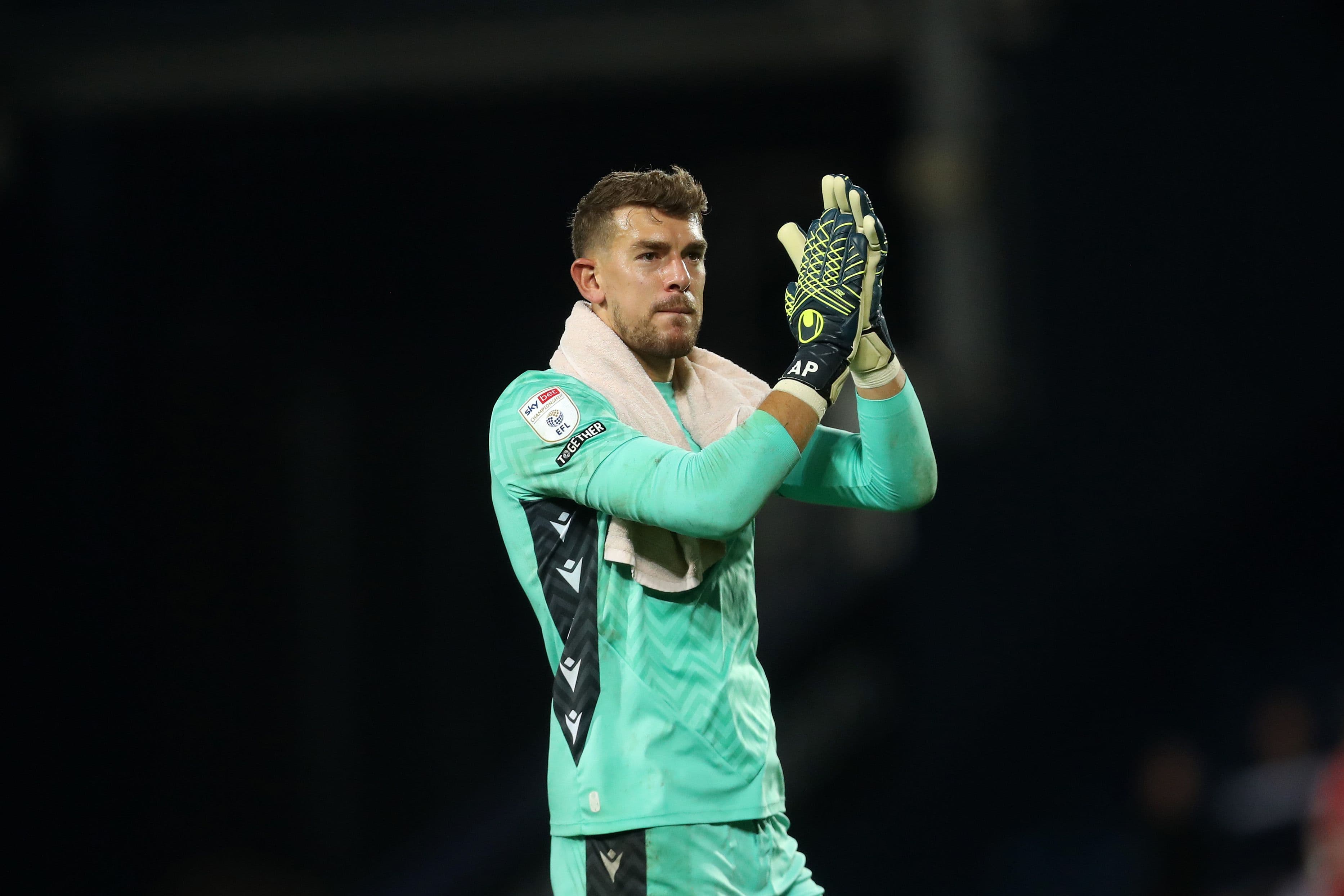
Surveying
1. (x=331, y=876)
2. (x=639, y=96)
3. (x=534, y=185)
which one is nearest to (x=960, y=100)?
(x=639, y=96)

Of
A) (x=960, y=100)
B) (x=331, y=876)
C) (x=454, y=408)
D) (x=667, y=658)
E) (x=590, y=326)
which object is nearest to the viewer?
(x=667, y=658)

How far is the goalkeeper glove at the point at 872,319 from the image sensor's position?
8.25 feet

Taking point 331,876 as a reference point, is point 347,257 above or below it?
above

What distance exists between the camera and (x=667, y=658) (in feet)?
8.15

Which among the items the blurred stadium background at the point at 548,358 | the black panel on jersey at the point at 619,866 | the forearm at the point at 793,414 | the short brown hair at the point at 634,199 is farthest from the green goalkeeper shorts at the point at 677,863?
the blurred stadium background at the point at 548,358

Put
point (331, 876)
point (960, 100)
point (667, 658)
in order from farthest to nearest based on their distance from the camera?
point (331, 876) → point (960, 100) → point (667, 658)

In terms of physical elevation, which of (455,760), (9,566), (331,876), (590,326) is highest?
(590,326)

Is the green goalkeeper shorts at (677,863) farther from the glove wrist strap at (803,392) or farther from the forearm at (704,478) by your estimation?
the glove wrist strap at (803,392)

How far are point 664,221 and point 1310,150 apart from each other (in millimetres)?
7728

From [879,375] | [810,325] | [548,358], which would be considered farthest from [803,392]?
[548,358]

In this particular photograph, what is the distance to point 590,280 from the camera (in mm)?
2768

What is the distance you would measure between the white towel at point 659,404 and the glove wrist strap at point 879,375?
18 centimetres

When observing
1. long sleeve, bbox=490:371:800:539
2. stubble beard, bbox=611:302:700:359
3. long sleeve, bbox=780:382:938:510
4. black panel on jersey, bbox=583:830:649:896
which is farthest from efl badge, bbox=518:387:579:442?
black panel on jersey, bbox=583:830:649:896

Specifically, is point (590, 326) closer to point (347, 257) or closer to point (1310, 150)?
point (347, 257)
